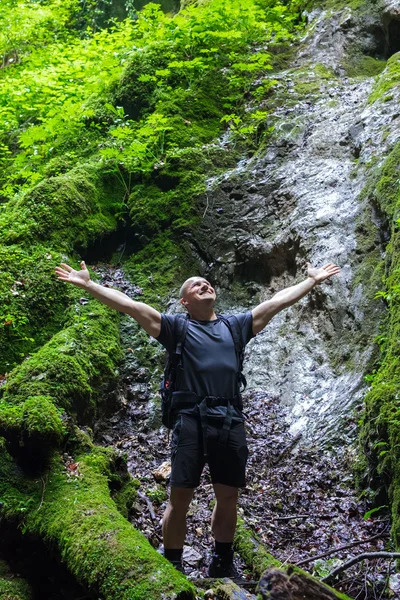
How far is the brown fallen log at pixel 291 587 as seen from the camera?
2242 millimetres

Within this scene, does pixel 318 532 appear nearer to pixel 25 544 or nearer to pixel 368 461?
pixel 368 461

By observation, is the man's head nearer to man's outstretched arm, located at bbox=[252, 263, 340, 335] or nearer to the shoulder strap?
the shoulder strap

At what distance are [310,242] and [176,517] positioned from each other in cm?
427

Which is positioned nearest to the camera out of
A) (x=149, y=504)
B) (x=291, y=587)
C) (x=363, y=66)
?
(x=291, y=587)

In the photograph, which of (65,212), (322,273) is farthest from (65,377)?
(65,212)

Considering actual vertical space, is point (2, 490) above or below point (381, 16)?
below

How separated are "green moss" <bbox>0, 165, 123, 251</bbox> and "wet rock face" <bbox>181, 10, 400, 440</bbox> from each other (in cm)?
150

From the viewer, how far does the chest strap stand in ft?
12.6

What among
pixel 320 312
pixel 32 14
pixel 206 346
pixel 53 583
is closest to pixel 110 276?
pixel 320 312

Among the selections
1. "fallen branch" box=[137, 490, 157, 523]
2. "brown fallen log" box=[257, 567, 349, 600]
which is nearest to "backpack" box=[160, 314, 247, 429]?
"fallen branch" box=[137, 490, 157, 523]

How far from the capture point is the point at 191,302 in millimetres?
4324

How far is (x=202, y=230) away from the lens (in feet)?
26.7

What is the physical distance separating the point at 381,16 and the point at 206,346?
9847 mm

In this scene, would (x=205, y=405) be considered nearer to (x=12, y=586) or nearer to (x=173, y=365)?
(x=173, y=365)
